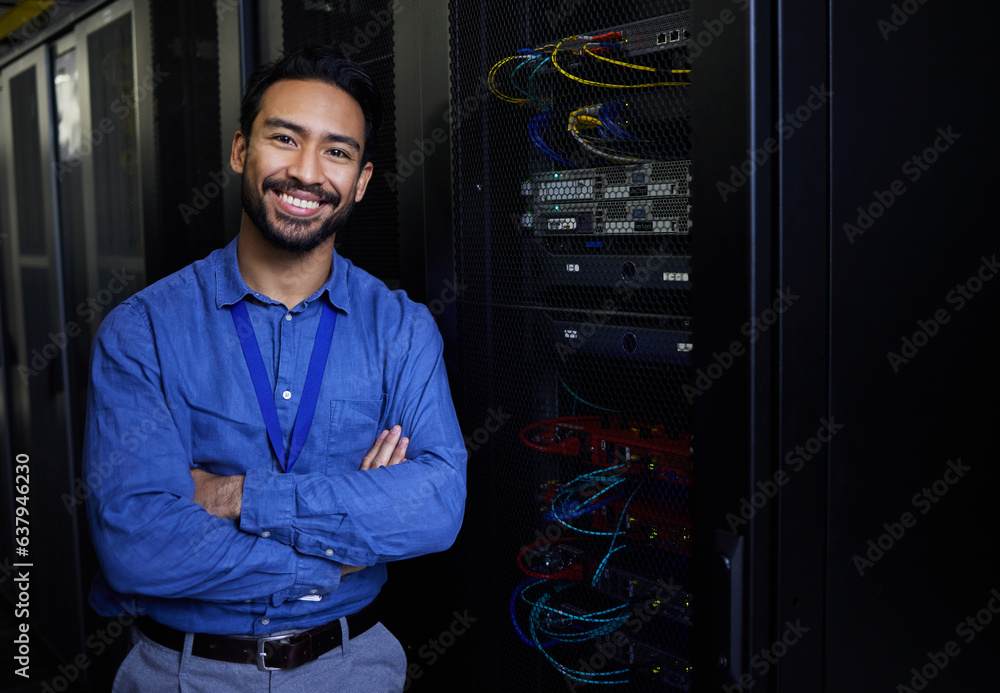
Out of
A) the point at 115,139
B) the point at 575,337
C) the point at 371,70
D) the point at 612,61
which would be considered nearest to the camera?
the point at 612,61

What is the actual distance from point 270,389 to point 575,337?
52cm

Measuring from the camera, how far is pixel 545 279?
129 centimetres

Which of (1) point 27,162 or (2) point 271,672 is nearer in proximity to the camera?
(2) point 271,672

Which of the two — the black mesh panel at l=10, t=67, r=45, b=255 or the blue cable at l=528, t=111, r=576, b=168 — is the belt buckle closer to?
the blue cable at l=528, t=111, r=576, b=168

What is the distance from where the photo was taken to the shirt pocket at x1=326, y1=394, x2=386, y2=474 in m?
1.40

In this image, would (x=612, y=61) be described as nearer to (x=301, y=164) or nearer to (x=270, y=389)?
(x=301, y=164)

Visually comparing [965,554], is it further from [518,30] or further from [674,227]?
[518,30]

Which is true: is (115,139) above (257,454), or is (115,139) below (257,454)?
above

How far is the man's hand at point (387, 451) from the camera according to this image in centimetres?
138

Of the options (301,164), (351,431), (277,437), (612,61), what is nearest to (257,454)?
(277,437)

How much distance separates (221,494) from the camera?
1.29 metres

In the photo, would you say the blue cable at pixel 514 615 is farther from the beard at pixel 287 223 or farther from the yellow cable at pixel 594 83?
the yellow cable at pixel 594 83

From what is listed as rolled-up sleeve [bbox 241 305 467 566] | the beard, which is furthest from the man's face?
rolled-up sleeve [bbox 241 305 467 566]

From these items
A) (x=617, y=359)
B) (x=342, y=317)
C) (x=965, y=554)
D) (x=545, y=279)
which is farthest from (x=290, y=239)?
(x=965, y=554)
